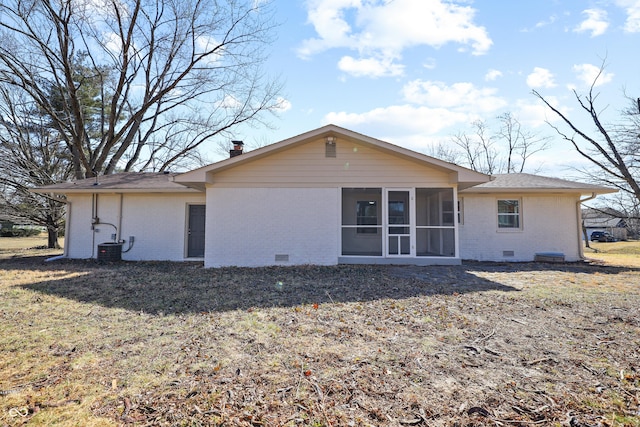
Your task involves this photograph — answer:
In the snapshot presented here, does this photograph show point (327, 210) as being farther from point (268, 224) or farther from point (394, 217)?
point (394, 217)

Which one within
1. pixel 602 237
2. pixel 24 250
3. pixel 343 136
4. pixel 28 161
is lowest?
pixel 24 250

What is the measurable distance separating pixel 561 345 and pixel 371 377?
7.41 ft

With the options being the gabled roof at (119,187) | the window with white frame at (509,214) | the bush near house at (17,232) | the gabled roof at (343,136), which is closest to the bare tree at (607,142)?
A: the window with white frame at (509,214)

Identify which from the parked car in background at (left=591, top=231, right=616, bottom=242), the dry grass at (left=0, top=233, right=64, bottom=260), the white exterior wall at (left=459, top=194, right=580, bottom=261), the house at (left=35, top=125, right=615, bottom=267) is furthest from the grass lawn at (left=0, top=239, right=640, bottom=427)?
the parked car in background at (left=591, top=231, right=616, bottom=242)

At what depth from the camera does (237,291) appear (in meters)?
6.11

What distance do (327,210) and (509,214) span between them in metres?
6.44

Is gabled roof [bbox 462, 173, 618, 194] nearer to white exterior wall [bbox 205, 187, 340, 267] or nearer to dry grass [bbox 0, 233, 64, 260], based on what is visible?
white exterior wall [bbox 205, 187, 340, 267]

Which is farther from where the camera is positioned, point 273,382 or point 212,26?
point 212,26

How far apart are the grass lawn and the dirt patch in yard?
2 centimetres

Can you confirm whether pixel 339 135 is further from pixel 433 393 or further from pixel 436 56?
pixel 433 393

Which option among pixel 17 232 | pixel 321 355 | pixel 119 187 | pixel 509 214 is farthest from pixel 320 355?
pixel 17 232

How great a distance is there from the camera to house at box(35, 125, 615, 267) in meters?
8.71

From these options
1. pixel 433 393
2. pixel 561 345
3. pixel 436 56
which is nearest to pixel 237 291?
pixel 433 393

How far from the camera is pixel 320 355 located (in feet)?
10.8
